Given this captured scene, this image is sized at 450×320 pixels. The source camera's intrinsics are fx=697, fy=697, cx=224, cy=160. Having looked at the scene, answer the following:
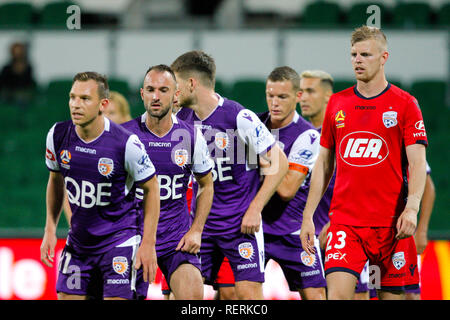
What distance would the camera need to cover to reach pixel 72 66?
43.3ft

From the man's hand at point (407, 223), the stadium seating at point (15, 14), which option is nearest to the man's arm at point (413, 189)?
the man's hand at point (407, 223)

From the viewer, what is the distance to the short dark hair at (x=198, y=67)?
587 cm

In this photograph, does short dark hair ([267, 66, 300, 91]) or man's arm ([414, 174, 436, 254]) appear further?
man's arm ([414, 174, 436, 254])

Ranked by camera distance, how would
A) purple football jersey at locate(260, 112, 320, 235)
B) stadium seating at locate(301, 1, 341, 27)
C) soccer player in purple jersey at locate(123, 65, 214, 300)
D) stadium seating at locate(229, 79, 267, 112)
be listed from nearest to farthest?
soccer player in purple jersey at locate(123, 65, 214, 300)
purple football jersey at locate(260, 112, 320, 235)
stadium seating at locate(229, 79, 267, 112)
stadium seating at locate(301, 1, 341, 27)

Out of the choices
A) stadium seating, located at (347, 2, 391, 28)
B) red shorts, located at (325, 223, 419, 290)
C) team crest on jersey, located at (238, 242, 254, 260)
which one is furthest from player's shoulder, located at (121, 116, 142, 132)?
stadium seating, located at (347, 2, 391, 28)

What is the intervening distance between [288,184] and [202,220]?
1.17m

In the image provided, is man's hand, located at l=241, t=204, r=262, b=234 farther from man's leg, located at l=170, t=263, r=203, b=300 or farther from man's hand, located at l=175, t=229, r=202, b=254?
man's leg, located at l=170, t=263, r=203, b=300

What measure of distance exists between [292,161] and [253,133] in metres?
0.75

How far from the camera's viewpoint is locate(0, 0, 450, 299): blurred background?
11.8 metres

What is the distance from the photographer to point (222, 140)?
581 centimetres

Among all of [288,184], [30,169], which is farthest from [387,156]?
[30,169]

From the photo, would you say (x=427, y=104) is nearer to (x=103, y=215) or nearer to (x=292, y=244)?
(x=292, y=244)

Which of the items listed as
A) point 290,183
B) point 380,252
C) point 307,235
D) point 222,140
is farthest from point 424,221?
point 222,140
